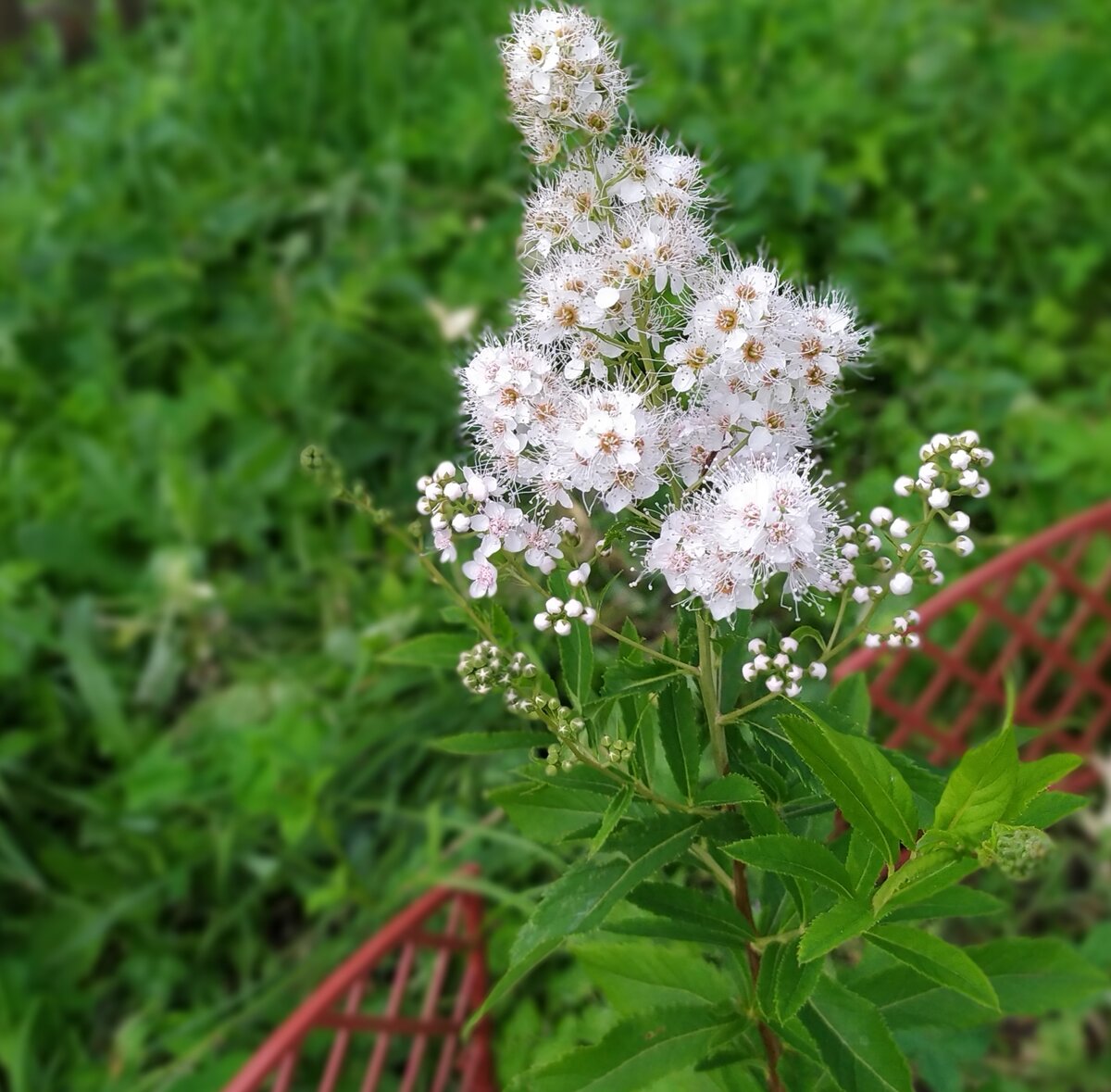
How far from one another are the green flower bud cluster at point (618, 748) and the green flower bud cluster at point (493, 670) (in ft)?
0.25

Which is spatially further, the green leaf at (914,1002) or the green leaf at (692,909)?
the green leaf at (914,1002)

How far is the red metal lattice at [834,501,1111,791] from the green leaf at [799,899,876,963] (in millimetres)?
614

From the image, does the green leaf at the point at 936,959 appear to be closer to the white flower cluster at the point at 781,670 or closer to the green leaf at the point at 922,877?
the green leaf at the point at 922,877

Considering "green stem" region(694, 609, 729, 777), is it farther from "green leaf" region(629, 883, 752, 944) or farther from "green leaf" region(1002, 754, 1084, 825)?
"green leaf" region(1002, 754, 1084, 825)

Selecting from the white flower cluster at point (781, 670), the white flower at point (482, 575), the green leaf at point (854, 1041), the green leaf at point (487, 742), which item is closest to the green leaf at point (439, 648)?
the green leaf at point (487, 742)

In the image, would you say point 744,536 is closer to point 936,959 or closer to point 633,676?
point 633,676

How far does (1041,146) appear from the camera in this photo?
274 centimetres

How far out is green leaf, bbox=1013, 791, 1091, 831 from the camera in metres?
0.76

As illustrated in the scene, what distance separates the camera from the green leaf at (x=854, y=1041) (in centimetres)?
82

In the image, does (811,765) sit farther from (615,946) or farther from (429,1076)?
(429,1076)

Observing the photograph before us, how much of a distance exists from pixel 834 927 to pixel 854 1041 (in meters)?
0.16

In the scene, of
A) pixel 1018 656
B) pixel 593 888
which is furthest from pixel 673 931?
pixel 1018 656

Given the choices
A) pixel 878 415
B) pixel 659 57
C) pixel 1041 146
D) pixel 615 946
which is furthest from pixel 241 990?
pixel 1041 146

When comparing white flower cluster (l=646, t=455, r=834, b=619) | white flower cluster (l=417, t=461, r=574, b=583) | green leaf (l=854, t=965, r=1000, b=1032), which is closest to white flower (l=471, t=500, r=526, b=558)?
white flower cluster (l=417, t=461, r=574, b=583)
